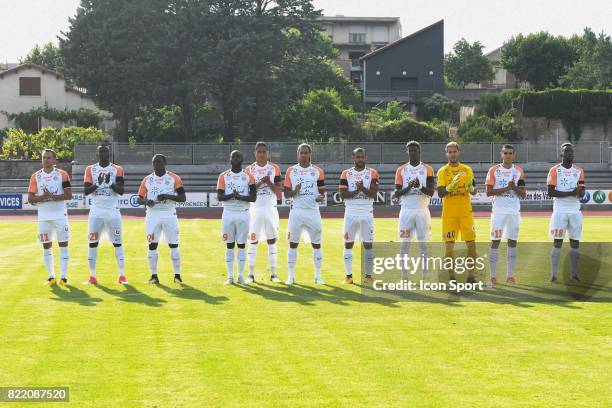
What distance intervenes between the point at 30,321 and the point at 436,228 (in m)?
21.6

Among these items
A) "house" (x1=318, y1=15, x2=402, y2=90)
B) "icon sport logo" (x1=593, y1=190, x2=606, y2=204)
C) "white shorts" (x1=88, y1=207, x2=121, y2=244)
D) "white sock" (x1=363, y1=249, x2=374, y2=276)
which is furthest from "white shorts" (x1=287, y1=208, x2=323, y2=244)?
"house" (x1=318, y1=15, x2=402, y2=90)

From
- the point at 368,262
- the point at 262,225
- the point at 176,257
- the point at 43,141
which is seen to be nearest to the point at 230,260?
the point at 262,225

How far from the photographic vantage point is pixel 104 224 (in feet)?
50.6

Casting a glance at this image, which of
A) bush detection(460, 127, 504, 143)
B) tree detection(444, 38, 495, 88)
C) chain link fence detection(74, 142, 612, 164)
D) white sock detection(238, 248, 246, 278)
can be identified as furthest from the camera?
tree detection(444, 38, 495, 88)

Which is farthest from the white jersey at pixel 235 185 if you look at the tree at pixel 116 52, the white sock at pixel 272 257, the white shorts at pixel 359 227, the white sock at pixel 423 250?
the tree at pixel 116 52

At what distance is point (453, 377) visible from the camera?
8.38m

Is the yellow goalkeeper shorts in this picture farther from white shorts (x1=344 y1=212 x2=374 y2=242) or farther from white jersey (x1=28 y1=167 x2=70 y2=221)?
white jersey (x1=28 y1=167 x2=70 y2=221)

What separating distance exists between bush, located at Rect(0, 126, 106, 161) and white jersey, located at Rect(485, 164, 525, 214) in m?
48.3

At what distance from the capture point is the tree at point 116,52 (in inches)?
2266

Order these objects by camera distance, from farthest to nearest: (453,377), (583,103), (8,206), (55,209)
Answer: (583,103) → (8,206) → (55,209) → (453,377)

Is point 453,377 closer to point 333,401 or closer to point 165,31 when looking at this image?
point 333,401

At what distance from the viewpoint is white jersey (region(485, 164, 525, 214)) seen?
14836 mm

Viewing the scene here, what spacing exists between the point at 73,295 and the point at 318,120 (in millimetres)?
49286

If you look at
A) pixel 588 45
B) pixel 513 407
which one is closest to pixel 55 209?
pixel 513 407
